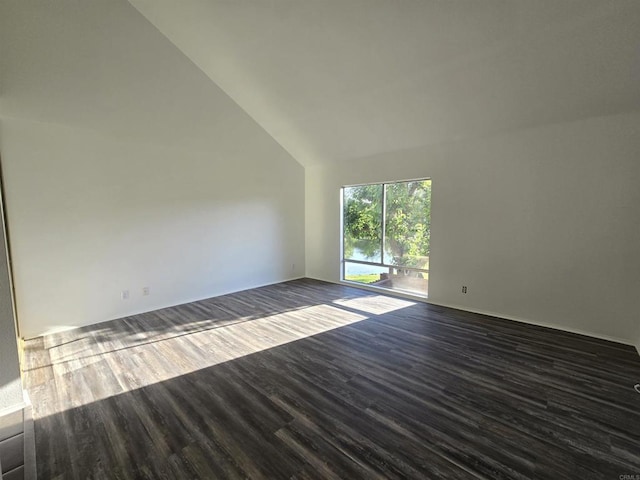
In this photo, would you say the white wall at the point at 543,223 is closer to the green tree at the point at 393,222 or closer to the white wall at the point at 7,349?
the green tree at the point at 393,222

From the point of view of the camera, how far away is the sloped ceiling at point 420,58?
2.49m

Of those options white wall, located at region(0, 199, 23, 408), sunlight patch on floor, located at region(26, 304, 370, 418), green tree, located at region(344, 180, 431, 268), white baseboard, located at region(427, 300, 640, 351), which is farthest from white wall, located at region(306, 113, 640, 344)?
white wall, located at region(0, 199, 23, 408)

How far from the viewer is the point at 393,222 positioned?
5.19 metres

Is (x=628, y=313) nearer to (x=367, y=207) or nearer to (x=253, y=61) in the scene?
(x=367, y=207)

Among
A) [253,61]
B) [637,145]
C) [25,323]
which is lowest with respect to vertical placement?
[25,323]

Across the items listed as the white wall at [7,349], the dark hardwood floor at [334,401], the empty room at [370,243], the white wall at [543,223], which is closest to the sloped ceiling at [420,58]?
the empty room at [370,243]

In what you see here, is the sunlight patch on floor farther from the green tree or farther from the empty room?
the green tree

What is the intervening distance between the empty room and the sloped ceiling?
0.02 metres

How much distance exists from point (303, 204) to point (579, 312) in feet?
16.1

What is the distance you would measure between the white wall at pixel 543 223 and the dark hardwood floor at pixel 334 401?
41 centimetres

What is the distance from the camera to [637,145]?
9.90ft

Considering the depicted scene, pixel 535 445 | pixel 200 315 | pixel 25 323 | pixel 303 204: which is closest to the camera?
pixel 535 445

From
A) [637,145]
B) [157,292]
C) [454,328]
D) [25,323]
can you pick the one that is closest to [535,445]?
[454,328]

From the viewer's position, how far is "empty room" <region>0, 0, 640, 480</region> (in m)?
1.93
